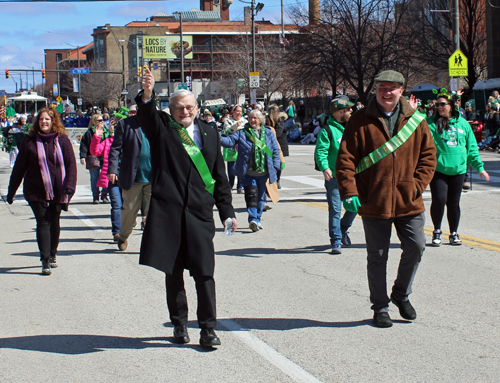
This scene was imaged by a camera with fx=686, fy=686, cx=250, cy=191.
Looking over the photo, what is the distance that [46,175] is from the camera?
743cm

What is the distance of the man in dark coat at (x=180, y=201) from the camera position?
4715mm

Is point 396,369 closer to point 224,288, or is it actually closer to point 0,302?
point 224,288

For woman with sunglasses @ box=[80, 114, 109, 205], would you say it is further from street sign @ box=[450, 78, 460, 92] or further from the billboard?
the billboard

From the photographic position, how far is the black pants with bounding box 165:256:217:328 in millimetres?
4828

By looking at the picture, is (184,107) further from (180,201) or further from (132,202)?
(132,202)

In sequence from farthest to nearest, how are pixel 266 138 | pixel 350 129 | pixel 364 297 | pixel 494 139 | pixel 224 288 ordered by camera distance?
pixel 494 139 → pixel 266 138 → pixel 224 288 → pixel 364 297 → pixel 350 129

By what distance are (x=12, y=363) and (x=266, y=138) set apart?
6.14 m

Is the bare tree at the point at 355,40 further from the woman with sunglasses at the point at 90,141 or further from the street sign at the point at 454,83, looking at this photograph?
the woman with sunglasses at the point at 90,141

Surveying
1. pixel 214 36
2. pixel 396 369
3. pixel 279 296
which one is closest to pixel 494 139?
pixel 279 296

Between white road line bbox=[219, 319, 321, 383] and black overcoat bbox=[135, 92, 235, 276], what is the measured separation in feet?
2.15

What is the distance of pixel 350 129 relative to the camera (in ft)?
17.5

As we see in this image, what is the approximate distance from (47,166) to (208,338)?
353cm

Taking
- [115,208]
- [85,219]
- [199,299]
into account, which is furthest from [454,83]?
[199,299]

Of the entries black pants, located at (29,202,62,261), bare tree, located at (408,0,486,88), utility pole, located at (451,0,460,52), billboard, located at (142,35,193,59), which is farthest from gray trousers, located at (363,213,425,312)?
billboard, located at (142,35,193,59)
